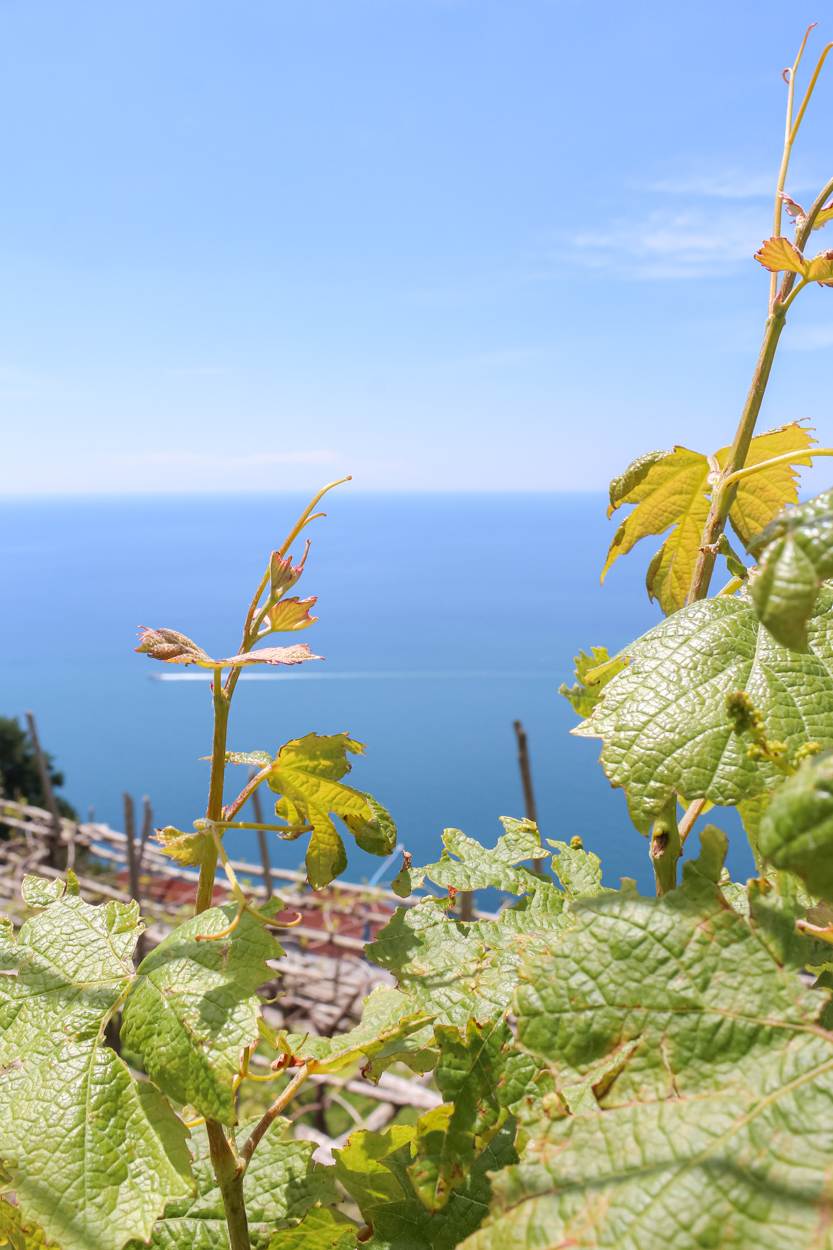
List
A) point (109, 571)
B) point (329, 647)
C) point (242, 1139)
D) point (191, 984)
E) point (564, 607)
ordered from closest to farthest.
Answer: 1. point (191, 984)
2. point (242, 1139)
3. point (329, 647)
4. point (564, 607)
5. point (109, 571)

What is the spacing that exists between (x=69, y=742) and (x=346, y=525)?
82.1m

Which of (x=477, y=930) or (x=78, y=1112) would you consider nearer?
(x=78, y=1112)

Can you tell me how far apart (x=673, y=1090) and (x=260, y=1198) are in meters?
0.51

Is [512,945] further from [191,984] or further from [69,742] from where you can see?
[69,742]

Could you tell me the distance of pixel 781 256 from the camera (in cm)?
67

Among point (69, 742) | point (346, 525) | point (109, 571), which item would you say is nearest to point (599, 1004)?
point (69, 742)

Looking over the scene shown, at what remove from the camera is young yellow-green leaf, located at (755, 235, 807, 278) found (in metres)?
0.66

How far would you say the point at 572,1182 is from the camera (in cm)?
43

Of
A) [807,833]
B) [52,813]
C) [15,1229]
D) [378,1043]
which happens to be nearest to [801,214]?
[807,833]

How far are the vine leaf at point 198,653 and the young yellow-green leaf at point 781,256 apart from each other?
0.45m

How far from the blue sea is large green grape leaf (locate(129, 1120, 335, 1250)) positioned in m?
9.89

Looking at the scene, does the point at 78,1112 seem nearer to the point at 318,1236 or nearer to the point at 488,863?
the point at 318,1236

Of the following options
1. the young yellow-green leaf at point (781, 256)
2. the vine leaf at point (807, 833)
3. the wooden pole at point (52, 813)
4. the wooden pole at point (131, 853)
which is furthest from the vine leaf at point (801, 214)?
the wooden pole at point (52, 813)

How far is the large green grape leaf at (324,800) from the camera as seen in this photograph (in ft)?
2.20
